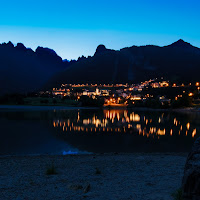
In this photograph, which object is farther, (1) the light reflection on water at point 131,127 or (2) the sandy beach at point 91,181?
(1) the light reflection on water at point 131,127

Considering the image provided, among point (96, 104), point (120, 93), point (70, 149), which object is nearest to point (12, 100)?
point (96, 104)

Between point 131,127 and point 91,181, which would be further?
point 131,127

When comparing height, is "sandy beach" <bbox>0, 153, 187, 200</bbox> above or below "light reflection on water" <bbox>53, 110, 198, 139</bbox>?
above

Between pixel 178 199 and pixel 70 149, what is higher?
pixel 178 199

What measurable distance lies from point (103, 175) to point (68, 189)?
245 centimetres

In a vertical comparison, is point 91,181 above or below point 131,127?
above

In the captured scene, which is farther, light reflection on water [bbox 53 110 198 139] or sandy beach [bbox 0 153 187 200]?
light reflection on water [bbox 53 110 198 139]

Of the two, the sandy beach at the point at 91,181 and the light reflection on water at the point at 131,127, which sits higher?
the sandy beach at the point at 91,181

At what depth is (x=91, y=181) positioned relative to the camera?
369 inches

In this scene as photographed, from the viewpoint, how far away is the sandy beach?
7691 millimetres

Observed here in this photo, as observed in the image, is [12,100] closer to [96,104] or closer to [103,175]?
[96,104]

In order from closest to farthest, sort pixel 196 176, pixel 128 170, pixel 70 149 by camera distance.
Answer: pixel 196 176 → pixel 128 170 → pixel 70 149

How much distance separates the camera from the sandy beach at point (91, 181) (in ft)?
25.2

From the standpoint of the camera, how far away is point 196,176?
539 centimetres
